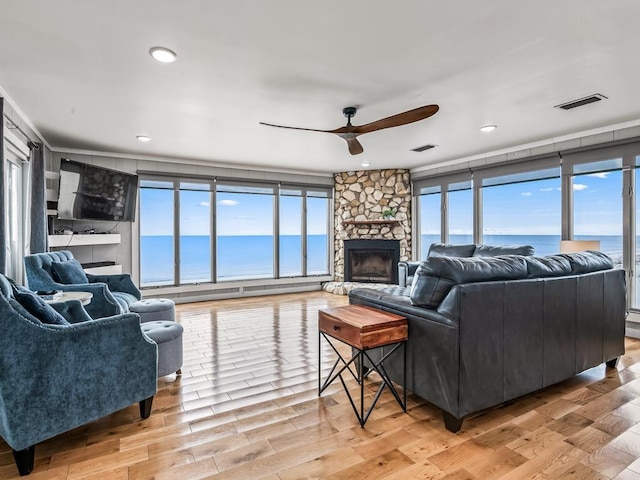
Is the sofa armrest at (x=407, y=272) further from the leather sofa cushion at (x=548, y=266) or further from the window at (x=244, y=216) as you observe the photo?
the leather sofa cushion at (x=548, y=266)

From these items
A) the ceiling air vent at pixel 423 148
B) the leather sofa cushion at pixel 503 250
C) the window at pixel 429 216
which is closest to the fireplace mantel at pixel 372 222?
the window at pixel 429 216

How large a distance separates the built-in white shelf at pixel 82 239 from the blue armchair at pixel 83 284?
60 centimetres

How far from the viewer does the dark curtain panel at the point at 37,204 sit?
13.4ft

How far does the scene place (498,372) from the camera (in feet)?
7.66

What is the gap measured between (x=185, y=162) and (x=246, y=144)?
1.75 m

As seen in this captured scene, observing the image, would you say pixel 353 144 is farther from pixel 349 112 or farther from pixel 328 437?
pixel 328 437

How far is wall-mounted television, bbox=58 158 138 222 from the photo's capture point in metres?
4.60

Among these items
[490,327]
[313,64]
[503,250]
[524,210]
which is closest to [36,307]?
[313,64]

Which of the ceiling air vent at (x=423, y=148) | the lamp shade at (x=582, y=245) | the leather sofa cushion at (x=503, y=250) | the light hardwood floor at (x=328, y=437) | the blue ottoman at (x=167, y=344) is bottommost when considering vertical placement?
the light hardwood floor at (x=328, y=437)

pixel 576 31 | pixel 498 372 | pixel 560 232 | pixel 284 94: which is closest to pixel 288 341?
pixel 498 372

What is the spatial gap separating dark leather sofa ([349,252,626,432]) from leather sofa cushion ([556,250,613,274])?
0.04 ft

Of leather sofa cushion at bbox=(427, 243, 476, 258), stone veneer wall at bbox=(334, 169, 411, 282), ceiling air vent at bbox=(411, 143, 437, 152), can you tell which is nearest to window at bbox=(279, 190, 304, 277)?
stone veneer wall at bbox=(334, 169, 411, 282)

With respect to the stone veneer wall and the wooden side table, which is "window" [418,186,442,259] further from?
the wooden side table

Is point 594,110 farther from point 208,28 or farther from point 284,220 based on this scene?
point 284,220
